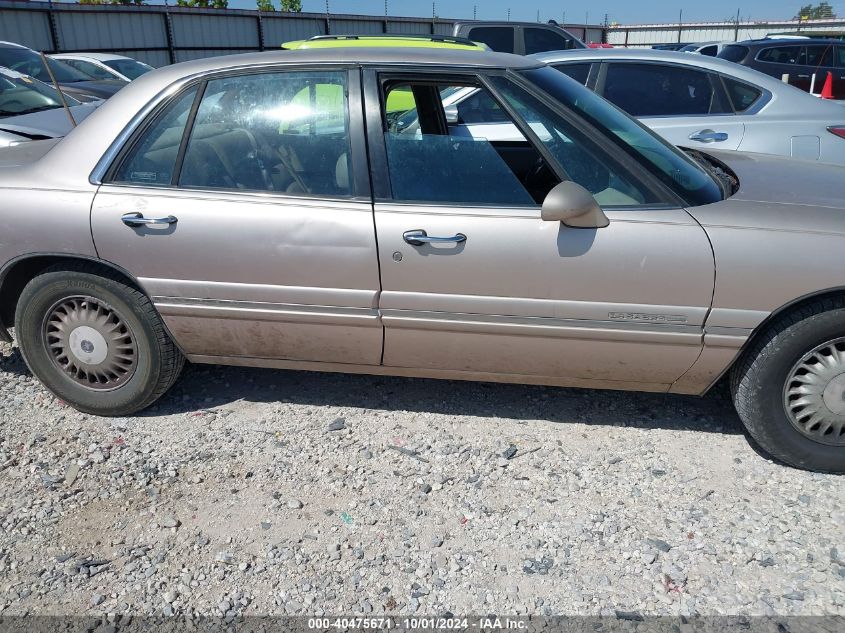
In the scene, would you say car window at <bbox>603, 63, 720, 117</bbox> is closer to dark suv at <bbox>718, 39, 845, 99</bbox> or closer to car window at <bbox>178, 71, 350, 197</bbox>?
car window at <bbox>178, 71, 350, 197</bbox>

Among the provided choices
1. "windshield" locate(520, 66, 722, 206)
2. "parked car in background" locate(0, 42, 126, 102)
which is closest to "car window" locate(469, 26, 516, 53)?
"parked car in background" locate(0, 42, 126, 102)

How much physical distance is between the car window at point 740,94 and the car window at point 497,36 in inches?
320

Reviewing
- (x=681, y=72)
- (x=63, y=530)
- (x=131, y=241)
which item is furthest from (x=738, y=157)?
(x=63, y=530)

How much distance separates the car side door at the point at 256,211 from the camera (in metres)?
3.19

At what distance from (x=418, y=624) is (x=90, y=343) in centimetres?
218

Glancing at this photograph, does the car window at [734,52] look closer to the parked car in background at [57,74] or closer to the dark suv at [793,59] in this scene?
the dark suv at [793,59]

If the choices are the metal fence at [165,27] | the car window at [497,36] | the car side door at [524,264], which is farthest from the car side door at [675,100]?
the metal fence at [165,27]

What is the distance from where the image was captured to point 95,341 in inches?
141

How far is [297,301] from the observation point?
10.8 feet

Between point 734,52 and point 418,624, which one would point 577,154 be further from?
point 734,52

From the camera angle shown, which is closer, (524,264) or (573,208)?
(573,208)

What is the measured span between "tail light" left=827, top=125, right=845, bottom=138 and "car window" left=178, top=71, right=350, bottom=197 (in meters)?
4.34

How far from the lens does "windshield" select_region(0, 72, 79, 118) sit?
24.3 feet

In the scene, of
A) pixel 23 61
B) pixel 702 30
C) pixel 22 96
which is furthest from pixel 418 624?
pixel 702 30
